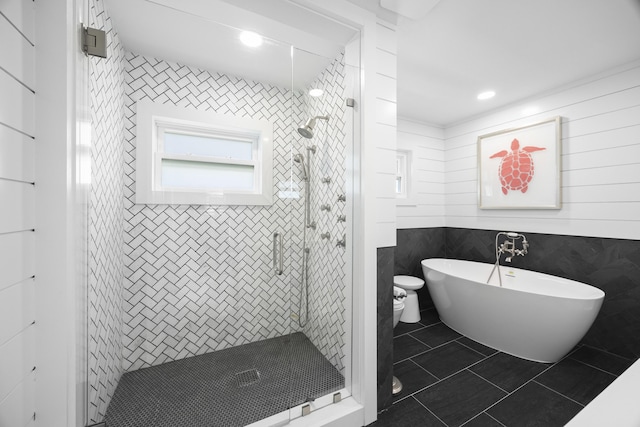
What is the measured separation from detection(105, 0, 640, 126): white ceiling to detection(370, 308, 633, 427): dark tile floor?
8.04ft

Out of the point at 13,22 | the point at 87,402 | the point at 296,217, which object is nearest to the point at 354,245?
the point at 296,217

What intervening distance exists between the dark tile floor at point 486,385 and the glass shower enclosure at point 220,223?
0.60 metres

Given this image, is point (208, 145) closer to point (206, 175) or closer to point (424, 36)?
point (206, 175)

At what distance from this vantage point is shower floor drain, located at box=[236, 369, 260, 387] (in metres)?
1.71

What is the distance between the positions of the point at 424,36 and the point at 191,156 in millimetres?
2004

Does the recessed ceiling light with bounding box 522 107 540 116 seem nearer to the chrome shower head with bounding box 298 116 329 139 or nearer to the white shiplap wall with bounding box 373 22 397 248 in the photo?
the white shiplap wall with bounding box 373 22 397 248

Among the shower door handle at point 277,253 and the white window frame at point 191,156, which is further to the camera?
the shower door handle at point 277,253

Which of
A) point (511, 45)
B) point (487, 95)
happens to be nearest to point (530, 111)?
point (487, 95)

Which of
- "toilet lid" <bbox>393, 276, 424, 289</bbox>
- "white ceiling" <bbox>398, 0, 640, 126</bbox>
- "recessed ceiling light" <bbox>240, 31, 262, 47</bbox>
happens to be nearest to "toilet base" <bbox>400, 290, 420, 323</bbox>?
"toilet lid" <bbox>393, 276, 424, 289</bbox>

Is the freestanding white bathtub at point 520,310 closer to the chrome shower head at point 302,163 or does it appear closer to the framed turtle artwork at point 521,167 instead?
the framed turtle artwork at point 521,167

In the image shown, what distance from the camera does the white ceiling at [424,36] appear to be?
147 centimetres

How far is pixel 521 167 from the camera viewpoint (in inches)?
109

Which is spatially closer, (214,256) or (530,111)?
(214,256)

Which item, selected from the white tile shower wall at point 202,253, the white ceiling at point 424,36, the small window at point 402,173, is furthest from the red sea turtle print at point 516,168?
the white tile shower wall at point 202,253
